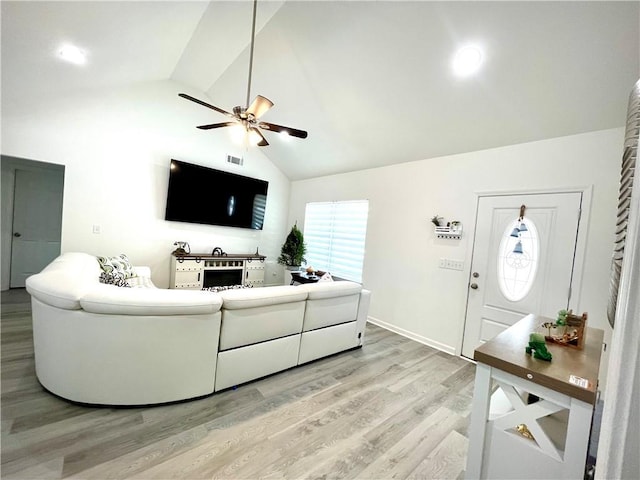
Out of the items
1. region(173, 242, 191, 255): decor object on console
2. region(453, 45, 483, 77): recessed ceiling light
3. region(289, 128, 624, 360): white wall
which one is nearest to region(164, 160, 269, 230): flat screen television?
region(173, 242, 191, 255): decor object on console

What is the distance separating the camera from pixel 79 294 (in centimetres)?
176

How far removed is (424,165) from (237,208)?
11.8ft

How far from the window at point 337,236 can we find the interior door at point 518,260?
1879 millimetres

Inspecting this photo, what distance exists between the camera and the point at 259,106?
2.51m

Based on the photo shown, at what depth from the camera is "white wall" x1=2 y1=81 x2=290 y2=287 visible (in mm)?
3703

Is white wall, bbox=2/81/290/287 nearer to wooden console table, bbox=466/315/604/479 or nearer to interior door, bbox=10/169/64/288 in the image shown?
interior door, bbox=10/169/64/288

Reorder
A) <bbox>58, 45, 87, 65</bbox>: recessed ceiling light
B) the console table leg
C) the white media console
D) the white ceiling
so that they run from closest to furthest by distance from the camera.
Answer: the console table leg → the white ceiling → <bbox>58, 45, 87, 65</bbox>: recessed ceiling light → the white media console

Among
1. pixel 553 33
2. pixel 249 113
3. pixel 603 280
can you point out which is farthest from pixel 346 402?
pixel 553 33

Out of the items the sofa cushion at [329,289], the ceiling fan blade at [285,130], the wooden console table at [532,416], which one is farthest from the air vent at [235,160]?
the wooden console table at [532,416]

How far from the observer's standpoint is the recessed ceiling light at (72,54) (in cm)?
279

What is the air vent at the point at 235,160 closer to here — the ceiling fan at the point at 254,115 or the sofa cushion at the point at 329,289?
the ceiling fan at the point at 254,115

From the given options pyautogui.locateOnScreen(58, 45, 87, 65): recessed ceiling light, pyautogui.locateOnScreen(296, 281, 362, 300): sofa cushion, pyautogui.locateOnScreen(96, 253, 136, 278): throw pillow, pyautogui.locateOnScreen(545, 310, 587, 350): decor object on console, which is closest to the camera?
pyautogui.locateOnScreen(545, 310, 587, 350): decor object on console

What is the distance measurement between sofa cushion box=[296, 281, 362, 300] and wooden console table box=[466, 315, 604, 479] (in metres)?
1.57

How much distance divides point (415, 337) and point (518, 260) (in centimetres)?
162
